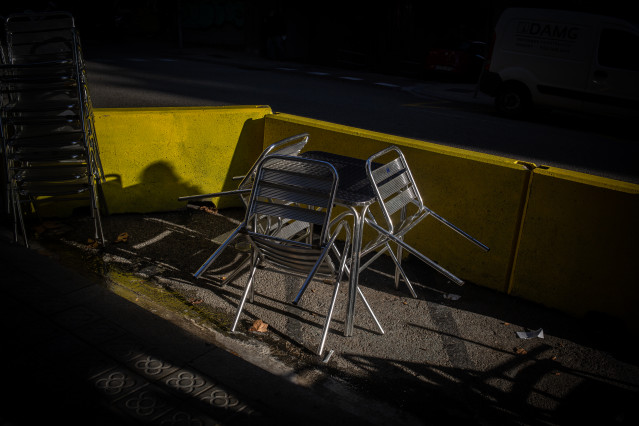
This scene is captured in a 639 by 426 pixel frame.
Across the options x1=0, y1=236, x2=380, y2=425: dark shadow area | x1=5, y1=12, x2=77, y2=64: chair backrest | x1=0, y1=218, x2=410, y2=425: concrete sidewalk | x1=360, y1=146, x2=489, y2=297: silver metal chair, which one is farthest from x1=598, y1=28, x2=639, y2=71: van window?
x1=0, y1=236, x2=380, y2=425: dark shadow area

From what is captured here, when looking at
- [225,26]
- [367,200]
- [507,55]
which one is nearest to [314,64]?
[225,26]

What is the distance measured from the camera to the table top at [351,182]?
3.74 metres

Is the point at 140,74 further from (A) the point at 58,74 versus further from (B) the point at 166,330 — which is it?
(B) the point at 166,330

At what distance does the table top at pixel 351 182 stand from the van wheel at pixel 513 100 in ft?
29.6

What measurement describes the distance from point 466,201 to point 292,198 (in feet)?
5.73

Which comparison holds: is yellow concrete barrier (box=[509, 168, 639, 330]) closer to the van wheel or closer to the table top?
the table top

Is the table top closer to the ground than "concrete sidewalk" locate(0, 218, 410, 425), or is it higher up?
higher up

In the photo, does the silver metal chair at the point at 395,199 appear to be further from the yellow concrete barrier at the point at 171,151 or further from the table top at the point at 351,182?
the yellow concrete barrier at the point at 171,151

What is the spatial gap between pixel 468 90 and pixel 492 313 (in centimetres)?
1300

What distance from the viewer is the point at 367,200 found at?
375 cm

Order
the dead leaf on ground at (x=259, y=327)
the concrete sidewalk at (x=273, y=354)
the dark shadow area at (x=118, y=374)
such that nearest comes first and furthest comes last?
the dark shadow area at (x=118, y=374), the concrete sidewalk at (x=273, y=354), the dead leaf on ground at (x=259, y=327)

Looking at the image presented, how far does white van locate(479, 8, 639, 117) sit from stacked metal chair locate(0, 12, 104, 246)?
9581 mm

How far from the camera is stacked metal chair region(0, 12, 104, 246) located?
4.88 m

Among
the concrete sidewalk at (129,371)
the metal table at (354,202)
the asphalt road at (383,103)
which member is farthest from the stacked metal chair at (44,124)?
the asphalt road at (383,103)
